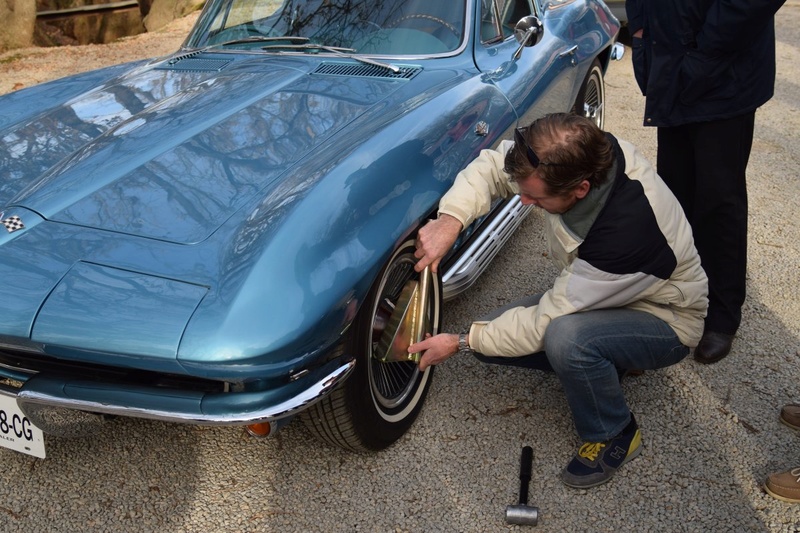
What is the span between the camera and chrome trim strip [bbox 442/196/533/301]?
279cm

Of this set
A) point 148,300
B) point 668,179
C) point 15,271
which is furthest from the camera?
point 668,179

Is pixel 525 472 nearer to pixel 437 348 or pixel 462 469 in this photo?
pixel 462 469

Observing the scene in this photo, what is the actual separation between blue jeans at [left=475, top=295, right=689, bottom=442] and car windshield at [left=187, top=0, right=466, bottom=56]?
1.53 m

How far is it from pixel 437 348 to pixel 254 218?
696mm

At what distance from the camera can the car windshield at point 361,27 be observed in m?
3.26

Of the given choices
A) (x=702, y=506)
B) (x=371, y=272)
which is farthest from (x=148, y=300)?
(x=702, y=506)

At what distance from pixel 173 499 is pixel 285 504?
14.5 inches

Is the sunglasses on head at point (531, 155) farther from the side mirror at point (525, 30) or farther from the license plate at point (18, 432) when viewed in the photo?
the license plate at point (18, 432)

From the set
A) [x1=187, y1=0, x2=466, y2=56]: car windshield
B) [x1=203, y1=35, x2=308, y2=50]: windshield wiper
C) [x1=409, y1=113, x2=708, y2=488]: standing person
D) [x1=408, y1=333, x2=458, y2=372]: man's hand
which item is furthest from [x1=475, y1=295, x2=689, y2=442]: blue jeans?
[x1=203, y1=35, x2=308, y2=50]: windshield wiper

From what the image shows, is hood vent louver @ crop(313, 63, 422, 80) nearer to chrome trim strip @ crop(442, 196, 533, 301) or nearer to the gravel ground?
chrome trim strip @ crop(442, 196, 533, 301)

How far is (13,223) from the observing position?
2.18 m

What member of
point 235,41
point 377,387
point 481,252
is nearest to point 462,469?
point 377,387

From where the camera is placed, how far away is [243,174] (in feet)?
7.68

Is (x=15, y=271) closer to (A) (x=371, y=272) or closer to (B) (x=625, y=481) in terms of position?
(A) (x=371, y=272)
